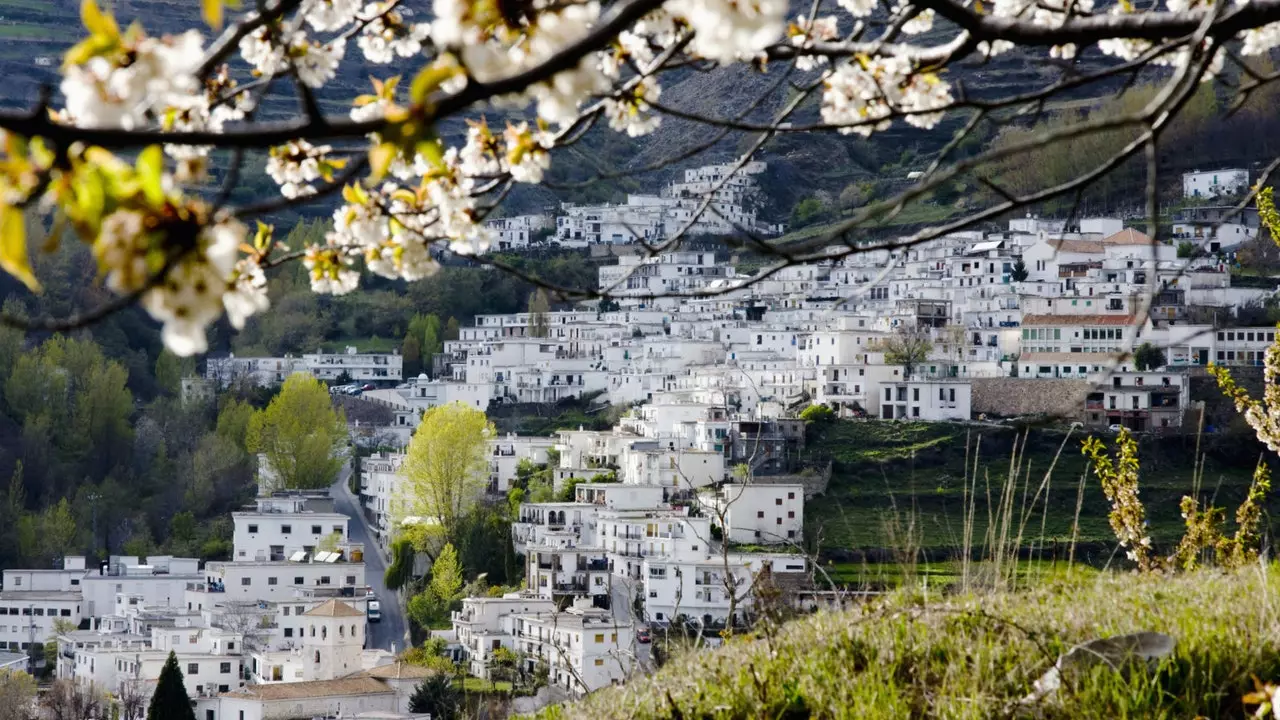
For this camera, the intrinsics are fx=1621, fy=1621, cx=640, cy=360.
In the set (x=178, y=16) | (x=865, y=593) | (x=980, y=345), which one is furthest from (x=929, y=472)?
(x=178, y=16)

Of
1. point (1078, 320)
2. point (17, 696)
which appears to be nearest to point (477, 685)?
point (17, 696)

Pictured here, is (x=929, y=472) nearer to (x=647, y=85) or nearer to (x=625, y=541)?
(x=625, y=541)

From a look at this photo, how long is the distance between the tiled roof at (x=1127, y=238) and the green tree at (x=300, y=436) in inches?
837

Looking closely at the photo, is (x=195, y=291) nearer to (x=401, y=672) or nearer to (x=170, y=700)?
(x=170, y=700)

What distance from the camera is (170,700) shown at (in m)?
18.8

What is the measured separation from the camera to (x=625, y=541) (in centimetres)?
2655

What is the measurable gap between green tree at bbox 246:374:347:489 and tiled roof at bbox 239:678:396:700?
49.8ft

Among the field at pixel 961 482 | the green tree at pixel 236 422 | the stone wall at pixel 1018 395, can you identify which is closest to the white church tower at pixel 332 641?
the field at pixel 961 482

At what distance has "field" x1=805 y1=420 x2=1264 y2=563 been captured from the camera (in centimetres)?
2681

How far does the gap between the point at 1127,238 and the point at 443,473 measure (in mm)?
21674

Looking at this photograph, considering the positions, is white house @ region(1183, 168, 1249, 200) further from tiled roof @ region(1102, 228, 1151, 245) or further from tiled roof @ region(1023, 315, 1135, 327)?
tiled roof @ region(1023, 315, 1135, 327)

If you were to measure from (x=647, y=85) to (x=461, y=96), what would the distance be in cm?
158

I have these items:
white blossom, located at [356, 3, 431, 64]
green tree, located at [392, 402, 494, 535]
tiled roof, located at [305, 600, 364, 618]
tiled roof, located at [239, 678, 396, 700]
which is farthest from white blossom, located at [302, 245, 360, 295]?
green tree, located at [392, 402, 494, 535]

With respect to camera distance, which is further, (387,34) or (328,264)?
(387,34)
